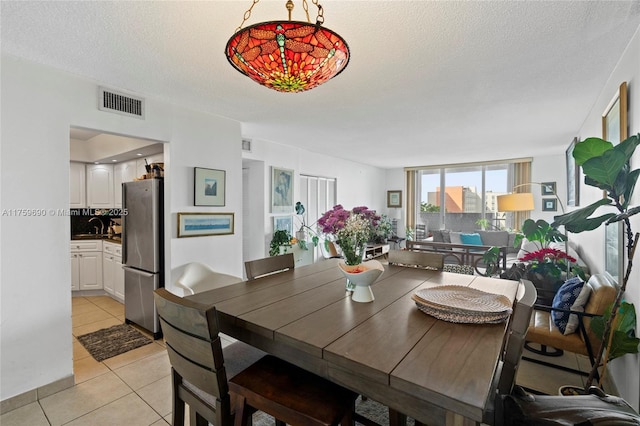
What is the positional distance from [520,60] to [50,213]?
357cm

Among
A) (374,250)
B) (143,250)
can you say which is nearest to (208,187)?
(143,250)

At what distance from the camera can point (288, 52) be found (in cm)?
121

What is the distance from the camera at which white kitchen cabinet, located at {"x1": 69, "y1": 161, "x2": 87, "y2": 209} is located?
180 inches

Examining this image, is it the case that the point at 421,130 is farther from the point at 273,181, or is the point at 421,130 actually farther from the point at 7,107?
the point at 7,107

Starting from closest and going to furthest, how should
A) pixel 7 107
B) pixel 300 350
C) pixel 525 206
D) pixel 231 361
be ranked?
pixel 300 350 → pixel 231 361 → pixel 7 107 → pixel 525 206

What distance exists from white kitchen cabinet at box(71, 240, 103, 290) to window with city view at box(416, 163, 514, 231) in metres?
7.11

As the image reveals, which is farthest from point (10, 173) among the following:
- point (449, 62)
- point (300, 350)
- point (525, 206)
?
point (525, 206)

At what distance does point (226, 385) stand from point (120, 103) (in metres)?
2.55

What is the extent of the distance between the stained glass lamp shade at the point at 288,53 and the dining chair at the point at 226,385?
1.02 m

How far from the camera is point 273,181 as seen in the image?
4918 mm

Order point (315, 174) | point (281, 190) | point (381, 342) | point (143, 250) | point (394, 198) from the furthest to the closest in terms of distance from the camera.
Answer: point (394, 198) < point (315, 174) < point (281, 190) < point (143, 250) < point (381, 342)

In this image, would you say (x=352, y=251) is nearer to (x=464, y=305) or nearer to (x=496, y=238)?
(x=464, y=305)

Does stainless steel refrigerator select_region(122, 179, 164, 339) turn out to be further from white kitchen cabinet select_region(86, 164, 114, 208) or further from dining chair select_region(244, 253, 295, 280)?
white kitchen cabinet select_region(86, 164, 114, 208)

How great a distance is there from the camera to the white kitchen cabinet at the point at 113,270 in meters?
4.11
